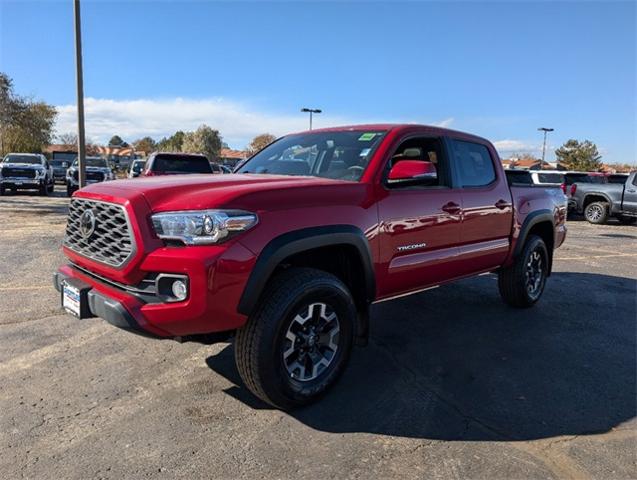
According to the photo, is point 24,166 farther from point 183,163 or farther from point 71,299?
point 71,299

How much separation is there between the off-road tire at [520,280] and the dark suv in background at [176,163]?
9557mm

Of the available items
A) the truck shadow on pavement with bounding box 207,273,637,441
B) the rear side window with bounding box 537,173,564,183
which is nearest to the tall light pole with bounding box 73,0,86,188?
the truck shadow on pavement with bounding box 207,273,637,441

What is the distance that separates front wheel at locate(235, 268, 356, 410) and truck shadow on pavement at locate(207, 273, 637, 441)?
0.21m

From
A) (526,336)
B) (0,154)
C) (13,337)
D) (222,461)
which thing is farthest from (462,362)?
(0,154)

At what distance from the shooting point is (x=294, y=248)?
315 cm

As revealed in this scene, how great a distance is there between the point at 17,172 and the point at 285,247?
20671 mm

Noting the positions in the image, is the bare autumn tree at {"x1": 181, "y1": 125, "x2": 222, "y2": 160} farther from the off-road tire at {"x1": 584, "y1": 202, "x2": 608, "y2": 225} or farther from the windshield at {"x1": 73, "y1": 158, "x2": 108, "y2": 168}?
the off-road tire at {"x1": 584, "y1": 202, "x2": 608, "y2": 225}

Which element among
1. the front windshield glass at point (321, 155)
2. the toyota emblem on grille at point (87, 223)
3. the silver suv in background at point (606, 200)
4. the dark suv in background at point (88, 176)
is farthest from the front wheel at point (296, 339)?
the dark suv in background at point (88, 176)

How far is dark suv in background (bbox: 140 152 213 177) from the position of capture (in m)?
13.6

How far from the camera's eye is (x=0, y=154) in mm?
44688

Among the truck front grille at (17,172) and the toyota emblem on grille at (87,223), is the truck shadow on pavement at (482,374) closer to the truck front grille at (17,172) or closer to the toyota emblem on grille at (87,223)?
the toyota emblem on grille at (87,223)

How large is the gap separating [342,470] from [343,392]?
3.03 ft

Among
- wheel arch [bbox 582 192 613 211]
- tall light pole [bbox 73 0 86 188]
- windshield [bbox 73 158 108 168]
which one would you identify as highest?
tall light pole [bbox 73 0 86 188]

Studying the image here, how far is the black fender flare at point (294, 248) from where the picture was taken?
9.75ft
